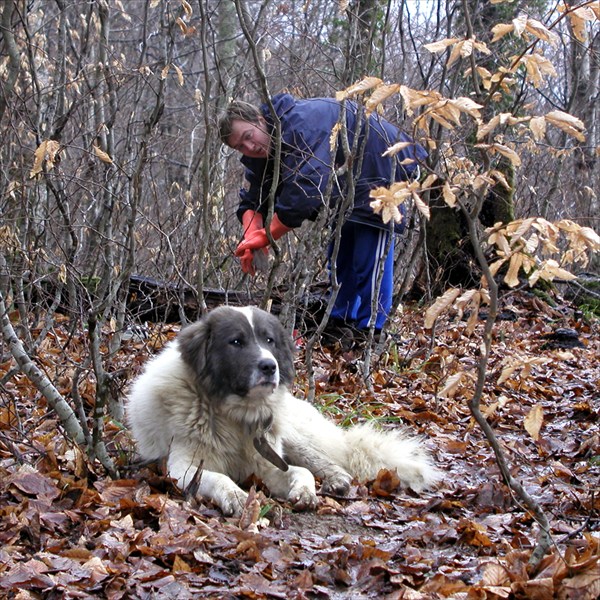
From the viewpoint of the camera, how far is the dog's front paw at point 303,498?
410 centimetres

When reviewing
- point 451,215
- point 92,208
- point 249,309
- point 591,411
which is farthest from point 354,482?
point 451,215

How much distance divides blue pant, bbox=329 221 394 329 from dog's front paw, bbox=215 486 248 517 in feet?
11.7

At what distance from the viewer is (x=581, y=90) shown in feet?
48.0

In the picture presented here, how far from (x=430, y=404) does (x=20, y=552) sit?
4.04 metres

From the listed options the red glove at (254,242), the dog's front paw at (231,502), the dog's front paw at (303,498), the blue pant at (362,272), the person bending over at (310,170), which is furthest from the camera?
the blue pant at (362,272)

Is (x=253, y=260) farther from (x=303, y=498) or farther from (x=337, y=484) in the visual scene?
(x=303, y=498)

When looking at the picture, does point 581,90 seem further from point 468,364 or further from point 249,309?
point 249,309

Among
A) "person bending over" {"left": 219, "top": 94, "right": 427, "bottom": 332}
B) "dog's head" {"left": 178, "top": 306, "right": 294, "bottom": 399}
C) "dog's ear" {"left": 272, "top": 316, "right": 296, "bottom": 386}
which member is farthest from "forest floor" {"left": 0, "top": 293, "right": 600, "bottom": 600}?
"person bending over" {"left": 219, "top": 94, "right": 427, "bottom": 332}

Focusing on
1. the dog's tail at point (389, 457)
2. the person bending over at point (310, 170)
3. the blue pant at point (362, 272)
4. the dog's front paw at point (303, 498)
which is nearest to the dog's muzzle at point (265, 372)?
the dog's front paw at point (303, 498)

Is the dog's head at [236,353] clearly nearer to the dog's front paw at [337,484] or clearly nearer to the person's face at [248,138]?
the dog's front paw at [337,484]

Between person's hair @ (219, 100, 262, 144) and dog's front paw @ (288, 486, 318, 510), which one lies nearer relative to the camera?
dog's front paw @ (288, 486, 318, 510)

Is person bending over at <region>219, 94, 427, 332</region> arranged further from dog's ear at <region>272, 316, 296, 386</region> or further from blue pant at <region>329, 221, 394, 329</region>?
dog's ear at <region>272, 316, 296, 386</region>

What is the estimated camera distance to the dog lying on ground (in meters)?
4.41

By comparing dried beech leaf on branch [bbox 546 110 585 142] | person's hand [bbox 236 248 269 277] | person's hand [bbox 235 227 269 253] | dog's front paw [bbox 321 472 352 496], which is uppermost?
dried beech leaf on branch [bbox 546 110 585 142]
